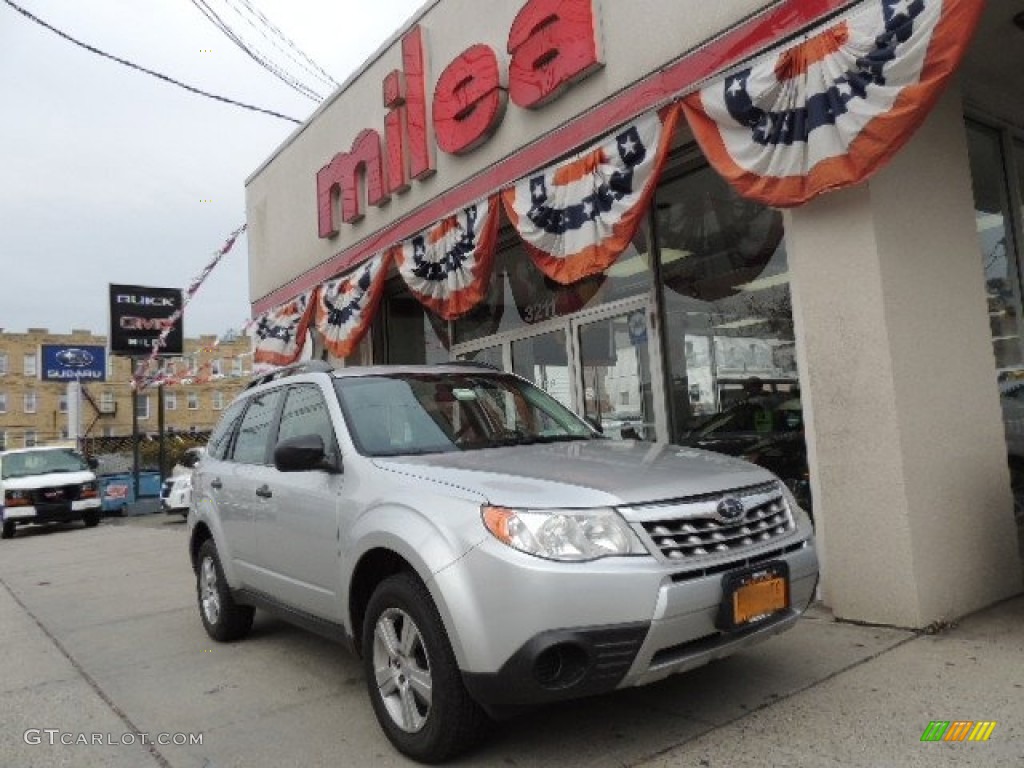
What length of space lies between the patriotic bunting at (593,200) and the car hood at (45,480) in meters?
13.3

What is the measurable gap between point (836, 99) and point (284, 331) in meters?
8.32

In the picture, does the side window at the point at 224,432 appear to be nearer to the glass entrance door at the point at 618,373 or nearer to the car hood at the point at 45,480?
the glass entrance door at the point at 618,373

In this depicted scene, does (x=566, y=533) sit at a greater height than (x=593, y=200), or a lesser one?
lesser

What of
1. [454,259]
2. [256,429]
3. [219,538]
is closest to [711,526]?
[256,429]

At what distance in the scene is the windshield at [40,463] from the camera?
16344 mm

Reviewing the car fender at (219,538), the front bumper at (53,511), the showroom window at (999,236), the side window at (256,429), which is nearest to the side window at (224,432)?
the side window at (256,429)

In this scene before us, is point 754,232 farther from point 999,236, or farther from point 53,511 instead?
point 53,511

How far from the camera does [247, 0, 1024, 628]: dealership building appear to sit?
4.29m

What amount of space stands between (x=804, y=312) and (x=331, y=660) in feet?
11.4

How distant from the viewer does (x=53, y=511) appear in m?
15.7

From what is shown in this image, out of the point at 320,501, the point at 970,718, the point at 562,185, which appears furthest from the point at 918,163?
the point at 320,501

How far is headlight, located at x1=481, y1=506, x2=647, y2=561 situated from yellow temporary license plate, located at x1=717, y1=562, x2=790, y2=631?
1.25 ft

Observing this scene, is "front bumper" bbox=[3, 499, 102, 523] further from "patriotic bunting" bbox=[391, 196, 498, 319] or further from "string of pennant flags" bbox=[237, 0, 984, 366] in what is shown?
"string of pennant flags" bbox=[237, 0, 984, 366]

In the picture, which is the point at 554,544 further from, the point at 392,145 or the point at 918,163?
the point at 392,145
